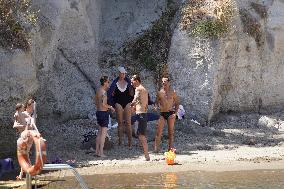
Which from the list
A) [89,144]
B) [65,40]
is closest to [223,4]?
[65,40]

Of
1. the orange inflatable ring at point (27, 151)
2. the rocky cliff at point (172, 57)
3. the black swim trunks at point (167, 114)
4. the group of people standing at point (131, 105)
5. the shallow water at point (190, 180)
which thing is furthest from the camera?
the rocky cliff at point (172, 57)

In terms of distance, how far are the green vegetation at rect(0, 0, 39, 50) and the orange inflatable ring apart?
18.2 feet

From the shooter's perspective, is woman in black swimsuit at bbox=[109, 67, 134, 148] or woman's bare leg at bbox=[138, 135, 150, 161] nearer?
woman's bare leg at bbox=[138, 135, 150, 161]

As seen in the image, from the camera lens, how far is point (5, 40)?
12953 mm

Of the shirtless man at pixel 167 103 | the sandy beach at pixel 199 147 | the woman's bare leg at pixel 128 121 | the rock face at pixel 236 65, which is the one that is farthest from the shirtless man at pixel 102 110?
the rock face at pixel 236 65

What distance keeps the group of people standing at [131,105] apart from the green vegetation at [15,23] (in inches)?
80.2

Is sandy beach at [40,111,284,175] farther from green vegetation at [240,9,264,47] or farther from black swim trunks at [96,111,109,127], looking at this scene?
green vegetation at [240,9,264,47]

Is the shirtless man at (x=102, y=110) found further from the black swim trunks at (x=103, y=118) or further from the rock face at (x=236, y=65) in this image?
the rock face at (x=236, y=65)

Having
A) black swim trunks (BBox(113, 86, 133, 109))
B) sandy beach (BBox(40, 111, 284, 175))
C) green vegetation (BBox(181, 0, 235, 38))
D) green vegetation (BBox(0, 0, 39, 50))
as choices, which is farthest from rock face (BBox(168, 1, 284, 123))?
green vegetation (BBox(0, 0, 39, 50))

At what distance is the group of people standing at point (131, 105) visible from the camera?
12594 mm

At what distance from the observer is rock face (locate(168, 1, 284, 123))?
16.7 meters

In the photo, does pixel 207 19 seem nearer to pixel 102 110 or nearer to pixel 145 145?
pixel 102 110

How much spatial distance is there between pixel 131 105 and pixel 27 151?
6114 mm

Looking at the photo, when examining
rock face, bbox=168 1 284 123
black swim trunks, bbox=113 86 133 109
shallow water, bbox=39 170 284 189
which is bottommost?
shallow water, bbox=39 170 284 189
